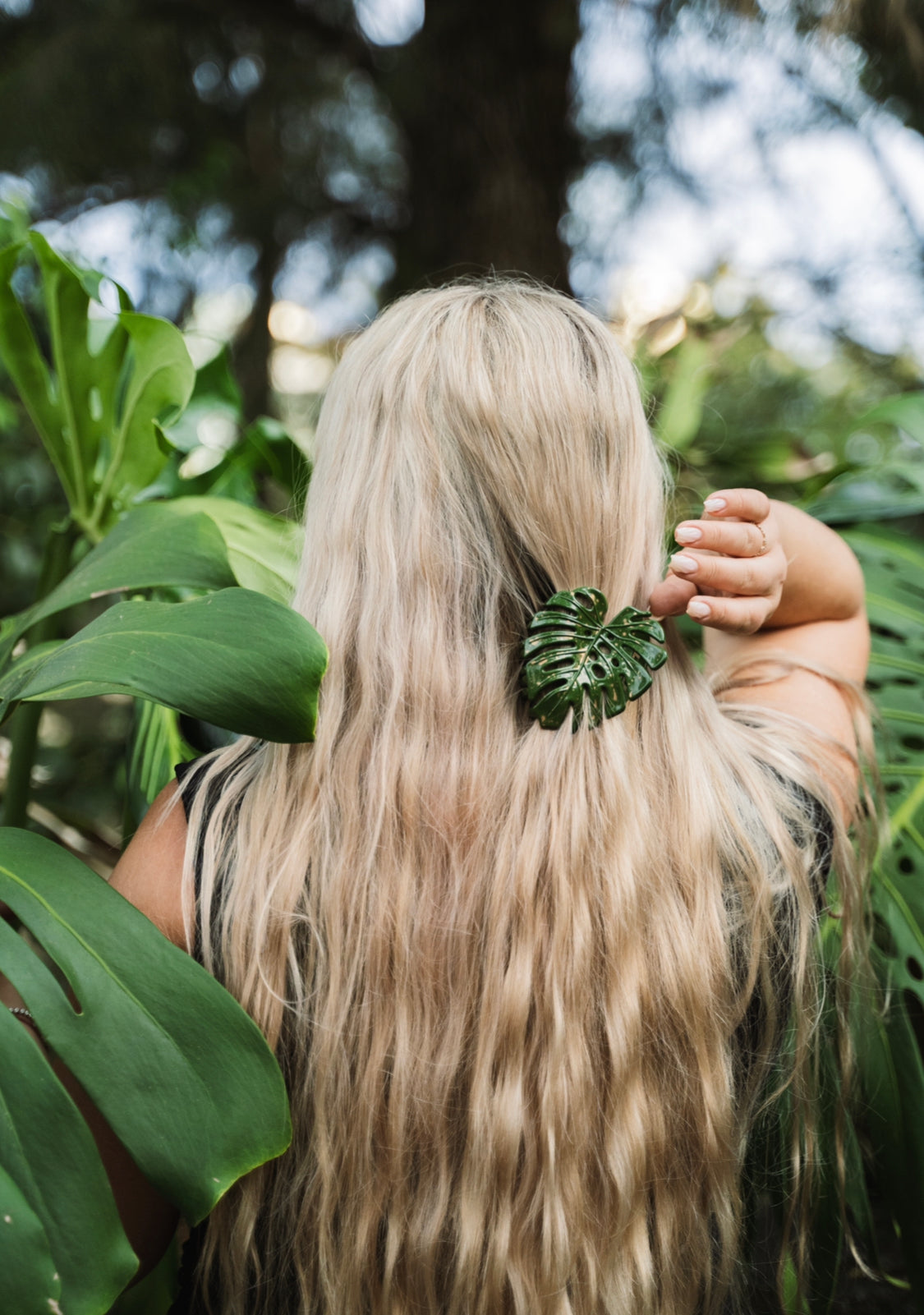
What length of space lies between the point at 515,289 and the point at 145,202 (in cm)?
301

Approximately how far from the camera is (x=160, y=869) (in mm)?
711

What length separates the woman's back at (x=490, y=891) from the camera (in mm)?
693

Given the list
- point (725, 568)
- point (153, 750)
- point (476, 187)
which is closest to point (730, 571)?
point (725, 568)

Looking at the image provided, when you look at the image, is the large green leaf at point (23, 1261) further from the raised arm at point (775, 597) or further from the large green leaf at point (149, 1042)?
the raised arm at point (775, 597)

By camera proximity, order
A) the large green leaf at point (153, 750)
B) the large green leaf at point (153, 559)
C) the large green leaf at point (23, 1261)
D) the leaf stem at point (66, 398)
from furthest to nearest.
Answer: the large green leaf at point (153, 750) → the leaf stem at point (66, 398) → the large green leaf at point (153, 559) → the large green leaf at point (23, 1261)

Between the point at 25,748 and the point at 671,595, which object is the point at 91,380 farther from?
the point at 671,595

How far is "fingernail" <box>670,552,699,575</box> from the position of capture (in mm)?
737

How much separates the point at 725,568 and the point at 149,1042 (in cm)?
59

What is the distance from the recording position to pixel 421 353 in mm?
747

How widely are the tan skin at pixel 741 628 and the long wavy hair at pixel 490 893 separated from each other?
36mm

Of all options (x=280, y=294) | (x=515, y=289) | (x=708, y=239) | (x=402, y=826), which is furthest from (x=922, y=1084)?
(x=280, y=294)

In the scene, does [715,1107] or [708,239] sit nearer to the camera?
[715,1107]

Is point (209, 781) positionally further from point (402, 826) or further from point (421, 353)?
point (421, 353)

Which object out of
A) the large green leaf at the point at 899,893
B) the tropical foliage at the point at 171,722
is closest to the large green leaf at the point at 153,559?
the tropical foliage at the point at 171,722
